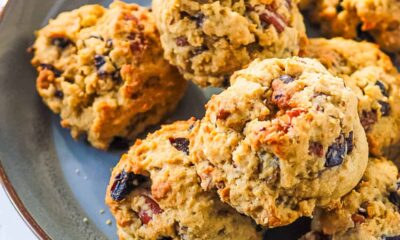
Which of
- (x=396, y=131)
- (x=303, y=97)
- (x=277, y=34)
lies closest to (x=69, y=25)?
(x=277, y=34)

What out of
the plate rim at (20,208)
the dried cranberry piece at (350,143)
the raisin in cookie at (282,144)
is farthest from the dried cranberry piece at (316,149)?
the plate rim at (20,208)

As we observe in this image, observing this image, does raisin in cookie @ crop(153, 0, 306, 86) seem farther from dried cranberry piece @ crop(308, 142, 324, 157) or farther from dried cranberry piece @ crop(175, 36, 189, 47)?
dried cranberry piece @ crop(308, 142, 324, 157)

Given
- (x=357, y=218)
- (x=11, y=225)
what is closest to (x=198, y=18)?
(x=357, y=218)

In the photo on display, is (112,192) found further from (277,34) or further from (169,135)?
(277,34)

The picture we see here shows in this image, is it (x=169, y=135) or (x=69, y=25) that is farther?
(x=69, y=25)

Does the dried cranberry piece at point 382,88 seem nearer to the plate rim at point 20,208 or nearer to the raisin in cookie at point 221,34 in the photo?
the raisin in cookie at point 221,34

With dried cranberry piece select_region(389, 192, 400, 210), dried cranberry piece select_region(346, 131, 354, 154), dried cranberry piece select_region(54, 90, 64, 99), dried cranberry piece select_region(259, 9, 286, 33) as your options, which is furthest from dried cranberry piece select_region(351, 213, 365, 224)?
dried cranberry piece select_region(54, 90, 64, 99)
